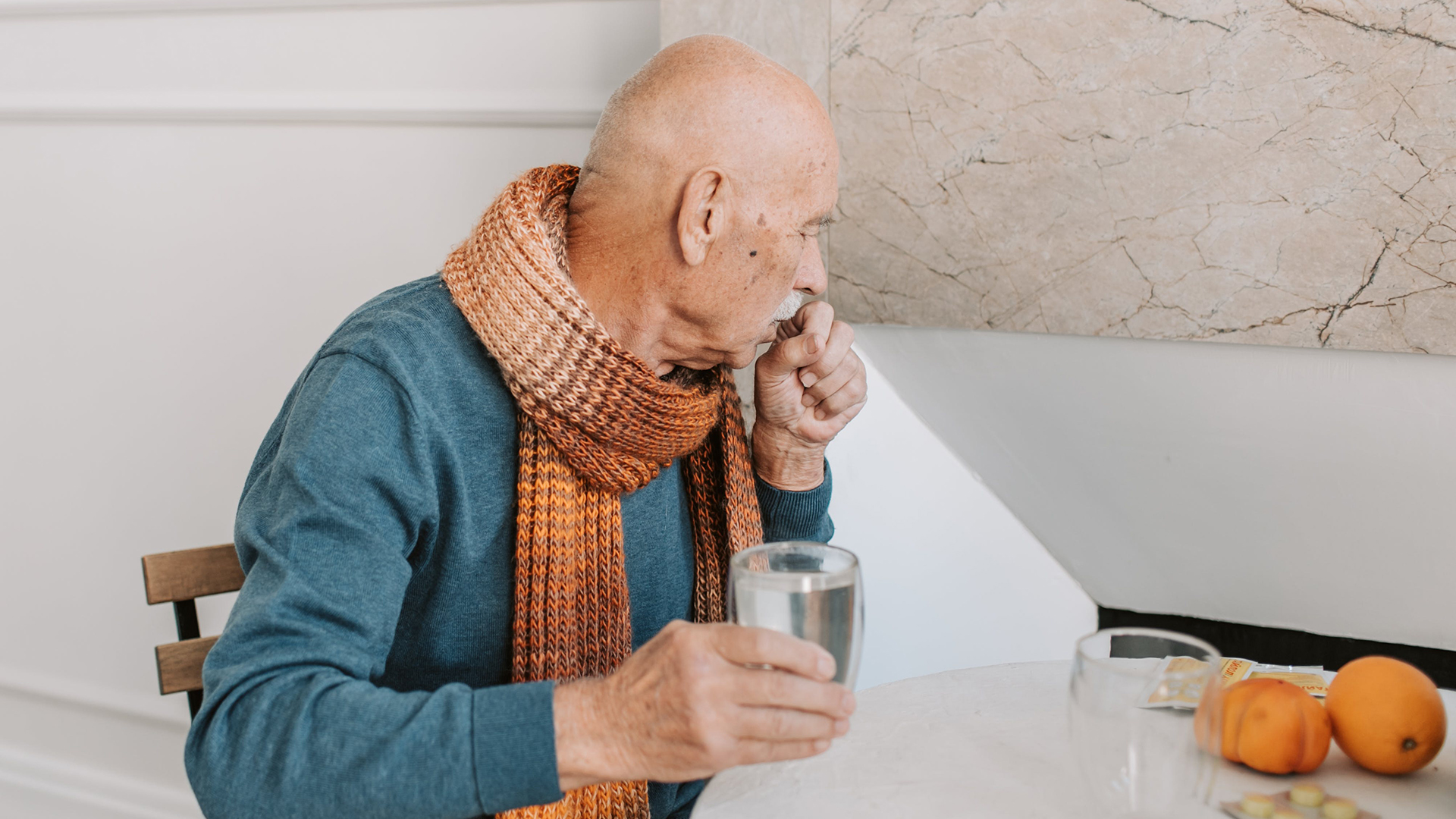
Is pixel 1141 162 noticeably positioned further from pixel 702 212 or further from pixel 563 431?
pixel 563 431

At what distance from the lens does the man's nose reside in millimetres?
1301

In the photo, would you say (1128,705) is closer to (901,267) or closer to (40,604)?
(901,267)

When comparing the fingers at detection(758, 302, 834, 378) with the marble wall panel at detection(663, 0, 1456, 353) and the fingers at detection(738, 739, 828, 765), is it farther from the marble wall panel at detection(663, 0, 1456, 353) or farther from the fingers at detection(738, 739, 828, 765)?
the fingers at detection(738, 739, 828, 765)

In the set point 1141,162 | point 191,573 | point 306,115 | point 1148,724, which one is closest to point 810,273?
point 1141,162

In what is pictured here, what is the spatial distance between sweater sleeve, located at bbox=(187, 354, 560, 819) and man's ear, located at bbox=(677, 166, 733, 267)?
34 centimetres

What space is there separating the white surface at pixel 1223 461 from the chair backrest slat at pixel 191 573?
928 mm

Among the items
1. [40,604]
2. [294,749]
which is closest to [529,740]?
[294,749]

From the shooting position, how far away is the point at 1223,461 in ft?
5.32

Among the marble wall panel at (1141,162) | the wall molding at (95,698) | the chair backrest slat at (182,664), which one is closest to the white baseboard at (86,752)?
the wall molding at (95,698)

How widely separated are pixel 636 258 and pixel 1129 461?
87 centimetres

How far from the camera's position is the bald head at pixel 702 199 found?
3.88 ft

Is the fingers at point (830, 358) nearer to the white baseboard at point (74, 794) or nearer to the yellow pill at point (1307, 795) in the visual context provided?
the yellow pill at point (1307, 795)

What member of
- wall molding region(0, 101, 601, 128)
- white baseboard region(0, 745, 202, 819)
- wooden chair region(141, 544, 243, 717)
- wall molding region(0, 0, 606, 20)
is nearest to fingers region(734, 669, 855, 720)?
wooden chair region(141, 544, 243, 717)

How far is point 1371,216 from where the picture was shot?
1320mm
